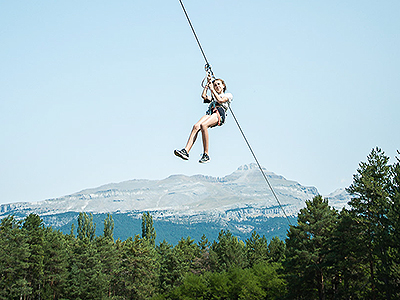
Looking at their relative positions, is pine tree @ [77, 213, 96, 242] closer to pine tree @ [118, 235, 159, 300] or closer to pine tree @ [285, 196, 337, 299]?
pine tree @ [118, 235, 159, 300]

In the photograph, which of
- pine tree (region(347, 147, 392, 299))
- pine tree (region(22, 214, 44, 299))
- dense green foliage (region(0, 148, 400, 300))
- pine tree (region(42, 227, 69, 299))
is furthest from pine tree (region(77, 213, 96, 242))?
pine tree (region(347, 147, 392, 299))

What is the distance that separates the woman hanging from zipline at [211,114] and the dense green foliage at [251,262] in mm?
26779

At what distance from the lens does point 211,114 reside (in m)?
9.74

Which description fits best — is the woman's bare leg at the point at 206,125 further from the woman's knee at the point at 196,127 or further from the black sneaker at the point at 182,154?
the black sneaker at the point at 182,154

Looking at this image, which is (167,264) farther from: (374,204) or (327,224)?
(374,204)

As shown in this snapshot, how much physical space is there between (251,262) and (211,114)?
72497 mm

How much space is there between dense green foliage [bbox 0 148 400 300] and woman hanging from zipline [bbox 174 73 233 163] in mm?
26779

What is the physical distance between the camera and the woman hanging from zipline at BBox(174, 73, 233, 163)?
9.42 meters

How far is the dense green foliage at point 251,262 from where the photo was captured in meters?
38.8

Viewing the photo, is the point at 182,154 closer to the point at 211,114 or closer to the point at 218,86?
the point at 211,114

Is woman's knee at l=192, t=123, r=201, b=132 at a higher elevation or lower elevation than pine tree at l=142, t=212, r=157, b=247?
lower

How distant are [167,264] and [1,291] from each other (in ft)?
88.6

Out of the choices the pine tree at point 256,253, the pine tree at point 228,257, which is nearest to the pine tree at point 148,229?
the pine tree at point 256,253

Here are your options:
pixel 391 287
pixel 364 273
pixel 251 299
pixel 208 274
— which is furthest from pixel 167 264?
pixel 391 287
